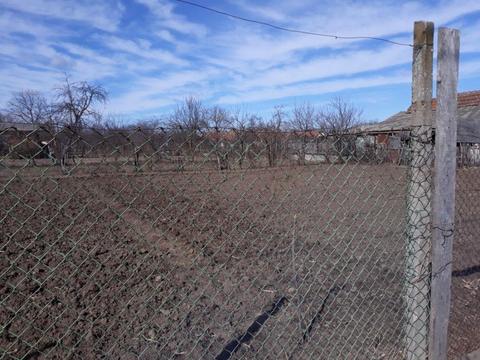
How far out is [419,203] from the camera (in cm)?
212

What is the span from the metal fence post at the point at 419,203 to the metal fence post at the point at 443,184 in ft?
0.12

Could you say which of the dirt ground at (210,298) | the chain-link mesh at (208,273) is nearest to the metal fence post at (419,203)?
the chain-link mesh at (208,273)

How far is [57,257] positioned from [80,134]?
4.32m

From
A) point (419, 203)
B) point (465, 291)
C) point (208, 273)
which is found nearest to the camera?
point (419, 203)

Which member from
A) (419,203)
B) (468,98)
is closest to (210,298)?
(419,203)

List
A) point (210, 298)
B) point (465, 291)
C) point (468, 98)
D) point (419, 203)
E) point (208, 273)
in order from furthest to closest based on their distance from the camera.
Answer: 1. point (468, 98)
2. point (208, 273)
3. point (210, 298)
4. point (465, 291)
5. point (419, 203)

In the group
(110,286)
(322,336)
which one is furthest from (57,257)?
(322,336)

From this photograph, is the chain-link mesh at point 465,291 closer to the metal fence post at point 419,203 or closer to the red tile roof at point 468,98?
the metal fence post at point 419,203

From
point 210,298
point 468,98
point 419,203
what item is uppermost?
point 468,98

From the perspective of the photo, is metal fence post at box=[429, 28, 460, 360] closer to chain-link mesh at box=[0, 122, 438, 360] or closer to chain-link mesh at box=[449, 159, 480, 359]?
chain-link mesh at box=[0, 122, 438, 360]

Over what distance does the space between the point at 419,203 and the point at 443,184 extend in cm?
18

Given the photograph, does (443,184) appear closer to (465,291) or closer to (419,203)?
(419,203)

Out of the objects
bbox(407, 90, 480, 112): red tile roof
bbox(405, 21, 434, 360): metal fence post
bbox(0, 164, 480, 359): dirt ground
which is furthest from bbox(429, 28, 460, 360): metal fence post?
bbox(407, 90, 480, 112): red tile roof

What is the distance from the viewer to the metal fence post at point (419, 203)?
2023 millimetres
